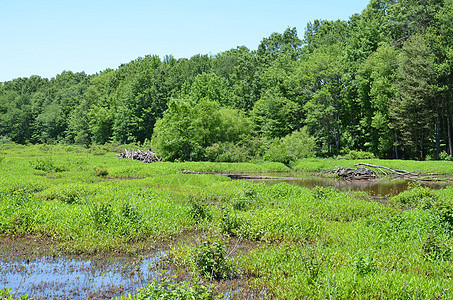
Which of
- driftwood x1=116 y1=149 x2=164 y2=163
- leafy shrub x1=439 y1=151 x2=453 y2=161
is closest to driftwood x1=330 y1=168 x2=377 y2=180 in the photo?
leafy shrub x1=439 y1=151 x2=453 y2=161

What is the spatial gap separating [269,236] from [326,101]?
49120 mm

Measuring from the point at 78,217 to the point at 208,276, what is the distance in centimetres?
675

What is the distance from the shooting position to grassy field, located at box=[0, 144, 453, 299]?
25.5 feet

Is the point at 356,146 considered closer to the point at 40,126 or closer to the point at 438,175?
the point at 438,175

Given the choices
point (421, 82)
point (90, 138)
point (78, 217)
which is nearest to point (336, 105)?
point (421, 82)

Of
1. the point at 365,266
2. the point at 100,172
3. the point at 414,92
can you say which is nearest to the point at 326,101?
the point at 414,92

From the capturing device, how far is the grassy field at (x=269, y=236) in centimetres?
776

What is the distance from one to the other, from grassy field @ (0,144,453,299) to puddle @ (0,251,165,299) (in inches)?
29.7

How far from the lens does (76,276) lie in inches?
359

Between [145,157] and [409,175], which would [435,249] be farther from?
[145,157]

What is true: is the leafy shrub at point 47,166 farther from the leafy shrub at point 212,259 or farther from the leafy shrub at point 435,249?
the leafy shrub at point 435,249

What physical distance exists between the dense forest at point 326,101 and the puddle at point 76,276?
119 ft

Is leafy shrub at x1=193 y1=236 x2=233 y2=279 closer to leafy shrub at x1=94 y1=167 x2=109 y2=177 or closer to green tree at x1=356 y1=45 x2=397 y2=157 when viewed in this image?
leafy shrub at x1=94 y1=167 x2=109 y2=177

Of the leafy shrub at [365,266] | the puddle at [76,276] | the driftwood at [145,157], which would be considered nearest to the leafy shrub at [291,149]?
the driftwood at [145,157]
